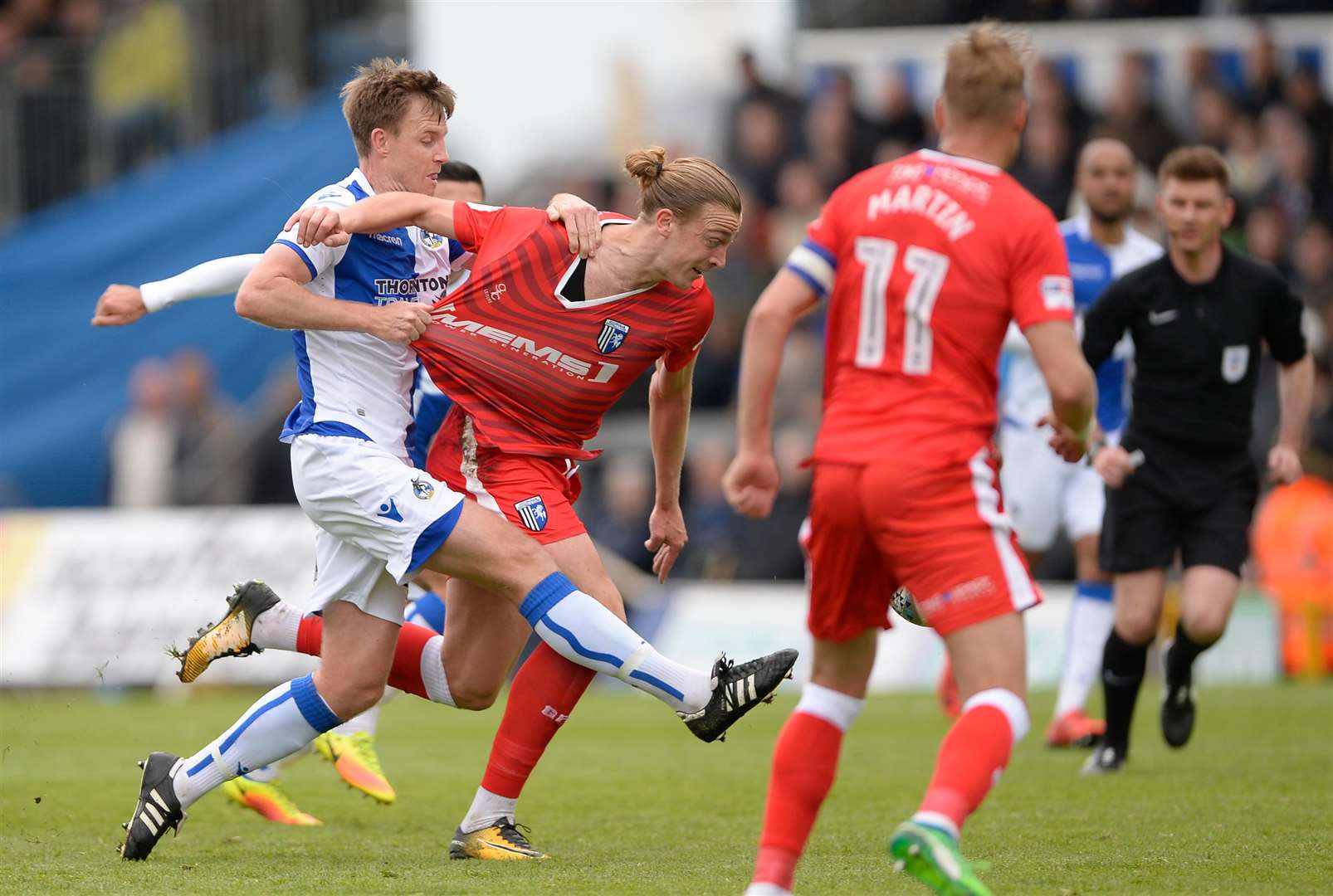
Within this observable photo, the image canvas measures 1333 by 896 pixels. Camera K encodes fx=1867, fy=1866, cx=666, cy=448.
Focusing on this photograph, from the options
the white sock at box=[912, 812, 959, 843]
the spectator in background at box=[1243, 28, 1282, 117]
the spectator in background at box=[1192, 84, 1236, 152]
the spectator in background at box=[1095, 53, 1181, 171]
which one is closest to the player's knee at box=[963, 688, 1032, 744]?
the white sock at box=[912, 812, 959, 843]

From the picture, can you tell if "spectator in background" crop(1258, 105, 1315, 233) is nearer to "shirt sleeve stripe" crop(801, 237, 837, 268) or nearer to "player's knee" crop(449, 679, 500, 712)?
"player's knee" crop(449, 679, 500, 712)

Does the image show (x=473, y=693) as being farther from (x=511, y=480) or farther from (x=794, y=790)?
(x=794, y=790)

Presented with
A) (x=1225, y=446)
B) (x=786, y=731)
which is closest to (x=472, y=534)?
(x=786, y=731)

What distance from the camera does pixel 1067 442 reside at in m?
4.72

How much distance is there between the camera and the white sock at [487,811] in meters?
5.81

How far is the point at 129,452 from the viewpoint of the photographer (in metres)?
16.0

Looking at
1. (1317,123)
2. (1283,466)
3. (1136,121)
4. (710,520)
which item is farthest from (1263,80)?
(1283,466)

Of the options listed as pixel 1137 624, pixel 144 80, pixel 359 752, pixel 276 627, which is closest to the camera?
pixel 276 627

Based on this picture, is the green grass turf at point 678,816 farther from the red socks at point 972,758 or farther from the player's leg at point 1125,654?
the red socks at point 972,758

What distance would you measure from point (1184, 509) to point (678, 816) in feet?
8.01

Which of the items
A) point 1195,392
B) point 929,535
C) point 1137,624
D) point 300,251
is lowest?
point 1137,624

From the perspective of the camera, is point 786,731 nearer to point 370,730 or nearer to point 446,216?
point 446,216

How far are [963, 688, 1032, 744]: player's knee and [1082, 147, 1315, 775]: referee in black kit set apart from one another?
3190mm

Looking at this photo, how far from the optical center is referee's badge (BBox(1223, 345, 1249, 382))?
7559 millimetres
